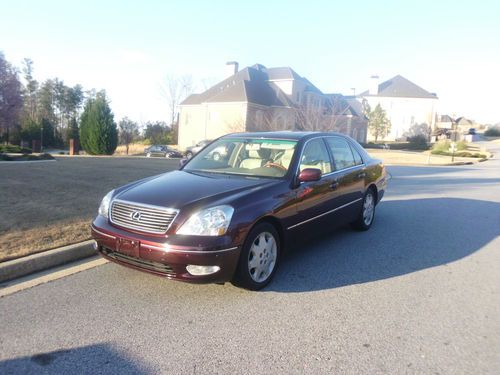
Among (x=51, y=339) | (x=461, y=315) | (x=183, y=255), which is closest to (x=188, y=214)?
(x=183, y=255)

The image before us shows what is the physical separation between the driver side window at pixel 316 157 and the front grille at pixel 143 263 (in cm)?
202

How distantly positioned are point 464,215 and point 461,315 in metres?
A: 5.16

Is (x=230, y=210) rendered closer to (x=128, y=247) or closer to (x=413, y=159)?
(x=128, y=247)

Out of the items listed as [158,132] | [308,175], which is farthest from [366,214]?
[158,132]

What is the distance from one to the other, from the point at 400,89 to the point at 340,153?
77.1 m

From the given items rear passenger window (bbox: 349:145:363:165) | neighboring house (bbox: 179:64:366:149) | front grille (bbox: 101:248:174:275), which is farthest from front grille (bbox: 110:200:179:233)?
neighboring house (bbox: 179:64:366:149)

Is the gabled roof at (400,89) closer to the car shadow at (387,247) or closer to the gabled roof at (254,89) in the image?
the gabled roof at (254,89)

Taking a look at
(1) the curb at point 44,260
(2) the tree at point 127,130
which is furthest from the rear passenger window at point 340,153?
(2) the tree at point 127,130

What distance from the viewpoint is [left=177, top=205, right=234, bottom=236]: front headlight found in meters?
3.66

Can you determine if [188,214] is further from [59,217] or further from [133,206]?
[59,217]

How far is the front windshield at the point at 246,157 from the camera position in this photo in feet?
15.9

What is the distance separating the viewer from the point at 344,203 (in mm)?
5676

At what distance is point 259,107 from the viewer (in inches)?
1636

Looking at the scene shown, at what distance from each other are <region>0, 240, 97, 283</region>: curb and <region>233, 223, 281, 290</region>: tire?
2.09 meters
